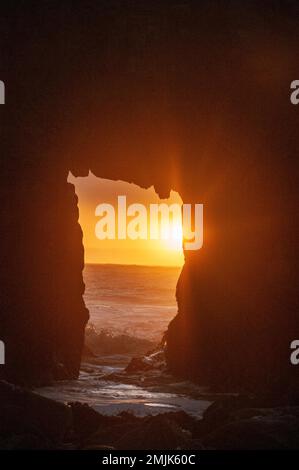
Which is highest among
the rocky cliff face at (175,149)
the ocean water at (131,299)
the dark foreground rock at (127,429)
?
the rocky cliff face at (175,149)

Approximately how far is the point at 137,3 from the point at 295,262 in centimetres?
1026

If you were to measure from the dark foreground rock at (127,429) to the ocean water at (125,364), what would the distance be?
159 inches

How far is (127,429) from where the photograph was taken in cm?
1117

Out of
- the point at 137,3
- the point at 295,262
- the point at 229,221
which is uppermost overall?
the point at 137,3

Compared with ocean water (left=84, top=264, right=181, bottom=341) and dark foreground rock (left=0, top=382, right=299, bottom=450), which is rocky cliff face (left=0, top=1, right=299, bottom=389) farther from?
ocean water (left=84, top=264, right=181, bottom=341)

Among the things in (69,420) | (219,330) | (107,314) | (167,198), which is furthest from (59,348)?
(107,314)

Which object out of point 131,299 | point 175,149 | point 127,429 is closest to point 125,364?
point 175,149

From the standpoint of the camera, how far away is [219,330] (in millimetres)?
22375

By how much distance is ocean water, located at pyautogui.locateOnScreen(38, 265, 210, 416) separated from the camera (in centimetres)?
1803

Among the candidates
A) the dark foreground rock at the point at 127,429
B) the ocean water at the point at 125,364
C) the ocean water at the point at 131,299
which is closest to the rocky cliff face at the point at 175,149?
the ocean water at the point at 125,364

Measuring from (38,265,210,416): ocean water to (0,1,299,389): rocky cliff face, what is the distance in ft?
5.09

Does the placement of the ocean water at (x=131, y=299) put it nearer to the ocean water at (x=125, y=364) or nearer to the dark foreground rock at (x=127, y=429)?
the ocean water at (x=125, y=364)

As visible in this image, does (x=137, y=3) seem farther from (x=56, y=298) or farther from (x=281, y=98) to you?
(x=56, y=298)

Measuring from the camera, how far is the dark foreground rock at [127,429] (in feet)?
32.6
